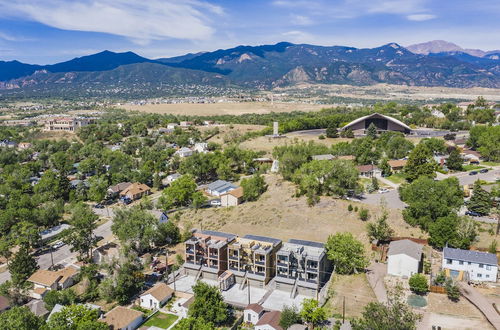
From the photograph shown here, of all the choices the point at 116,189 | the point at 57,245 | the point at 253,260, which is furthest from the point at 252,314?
the point at 116,189

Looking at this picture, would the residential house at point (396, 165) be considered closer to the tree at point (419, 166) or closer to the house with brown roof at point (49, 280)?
the tree at point (419, 166)

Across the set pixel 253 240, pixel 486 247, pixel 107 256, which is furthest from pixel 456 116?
pixel 107 256

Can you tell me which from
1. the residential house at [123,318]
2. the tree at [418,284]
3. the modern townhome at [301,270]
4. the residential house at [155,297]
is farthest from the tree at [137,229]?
the tree at [418,284]

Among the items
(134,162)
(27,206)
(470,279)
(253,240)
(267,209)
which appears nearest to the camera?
(470,279)

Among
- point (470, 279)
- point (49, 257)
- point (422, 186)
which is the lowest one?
point (49, 257)

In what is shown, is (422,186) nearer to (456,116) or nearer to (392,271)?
(392,271)

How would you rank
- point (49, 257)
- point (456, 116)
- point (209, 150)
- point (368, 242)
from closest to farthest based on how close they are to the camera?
point (368, 242) < point (49, 257) < point (209, 150) < point (456, 116)

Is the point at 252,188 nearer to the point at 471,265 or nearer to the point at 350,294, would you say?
the point at 350,294
